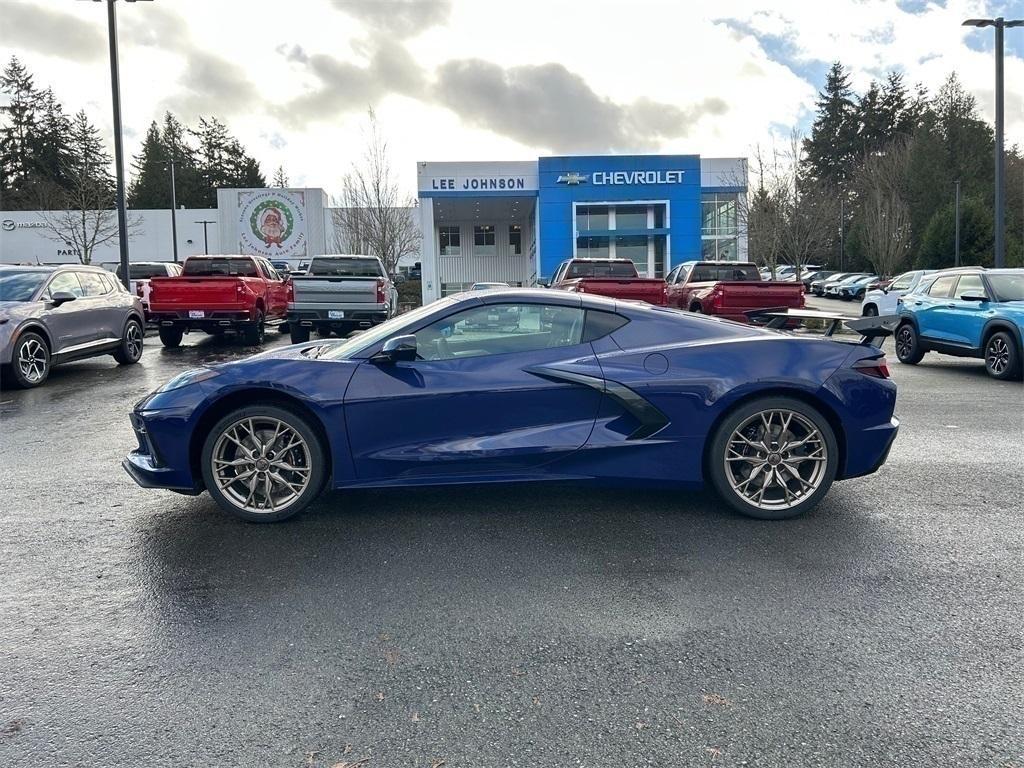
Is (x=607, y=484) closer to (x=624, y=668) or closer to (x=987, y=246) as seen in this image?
(x=624, y=668)

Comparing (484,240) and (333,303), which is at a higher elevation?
(484,240)

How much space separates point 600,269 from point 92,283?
36.5 ft

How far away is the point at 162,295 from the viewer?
1541 centimetres

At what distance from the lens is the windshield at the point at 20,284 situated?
36.9 ft

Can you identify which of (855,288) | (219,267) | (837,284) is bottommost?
(219,267)

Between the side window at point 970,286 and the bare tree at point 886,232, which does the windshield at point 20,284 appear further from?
the bare tree at point 886,232

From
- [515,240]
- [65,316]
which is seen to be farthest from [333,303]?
[515,240]

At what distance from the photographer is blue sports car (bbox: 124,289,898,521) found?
4.65 metres

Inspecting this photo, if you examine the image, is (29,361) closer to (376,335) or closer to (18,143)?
(376,335)

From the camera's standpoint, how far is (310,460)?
4688 millimetres

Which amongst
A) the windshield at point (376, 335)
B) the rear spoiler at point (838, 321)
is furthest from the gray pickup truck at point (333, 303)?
the windshield at point (376, 335)

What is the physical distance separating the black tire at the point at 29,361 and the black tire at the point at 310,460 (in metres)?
7.55

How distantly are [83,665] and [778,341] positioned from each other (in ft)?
13.2

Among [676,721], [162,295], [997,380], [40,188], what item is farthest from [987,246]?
[40,188]
